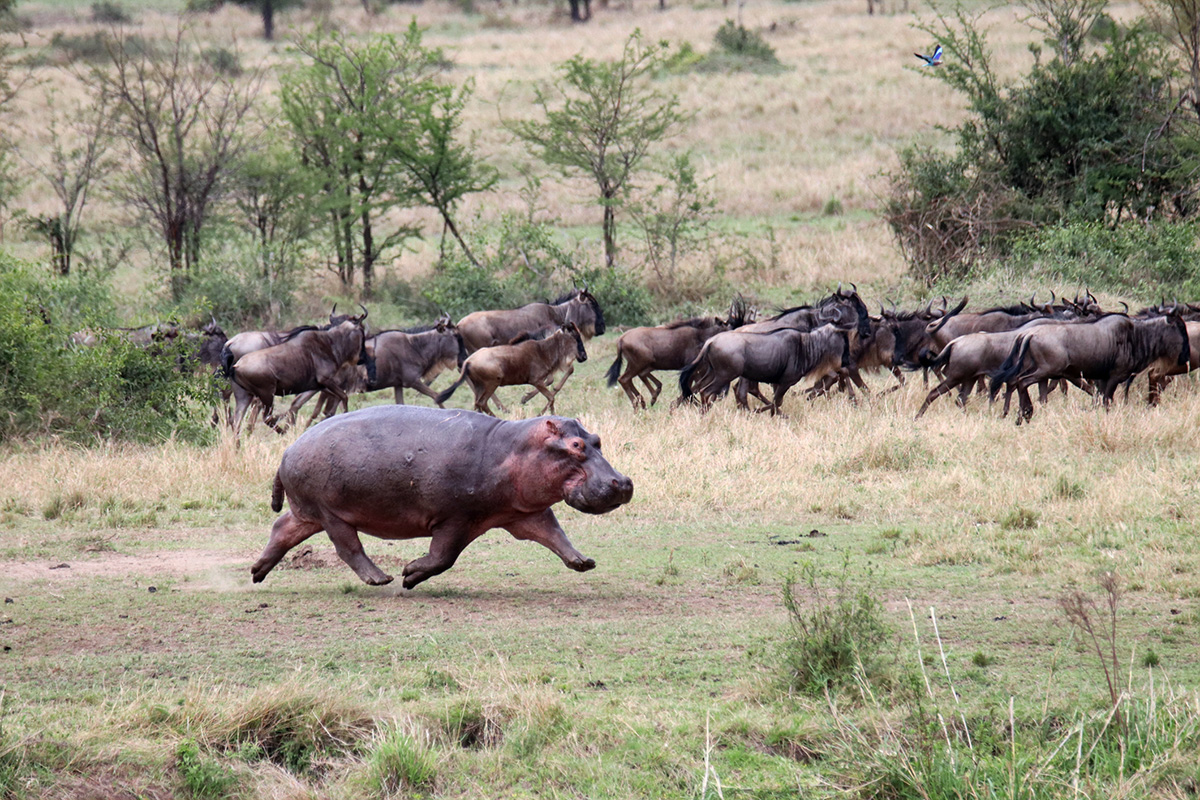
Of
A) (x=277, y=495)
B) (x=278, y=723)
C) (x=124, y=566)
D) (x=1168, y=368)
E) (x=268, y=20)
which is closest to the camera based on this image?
(x=278, y=723)

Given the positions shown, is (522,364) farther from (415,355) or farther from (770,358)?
(770,358)

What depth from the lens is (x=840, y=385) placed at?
1631cm

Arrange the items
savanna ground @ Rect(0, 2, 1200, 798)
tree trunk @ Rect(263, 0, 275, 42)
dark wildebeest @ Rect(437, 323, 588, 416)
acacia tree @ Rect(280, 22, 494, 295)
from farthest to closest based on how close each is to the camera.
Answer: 1. tree trunk @ Rect(263, 0, 275, 42)
2. acacia tree @ Rect(280, 22, 494, 295)
3. dark wildebeest @ Rect(437, 323, 588, 416)
4. savanna ground @ Rect(0, 2, 1200, 798)

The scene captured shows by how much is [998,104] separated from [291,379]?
15.7 metres

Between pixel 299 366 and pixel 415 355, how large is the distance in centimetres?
263

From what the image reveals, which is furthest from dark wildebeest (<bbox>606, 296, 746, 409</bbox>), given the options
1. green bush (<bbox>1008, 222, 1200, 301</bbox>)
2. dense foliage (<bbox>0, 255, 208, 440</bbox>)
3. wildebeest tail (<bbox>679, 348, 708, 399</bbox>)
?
green bush (<bbox>1008, 222, 1200, 301</bbox>)

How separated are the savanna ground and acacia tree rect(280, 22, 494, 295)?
40.5 ft

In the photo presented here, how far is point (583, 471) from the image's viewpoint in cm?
680

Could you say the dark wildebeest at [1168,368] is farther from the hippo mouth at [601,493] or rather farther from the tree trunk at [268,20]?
the tree trunk at [268,20]

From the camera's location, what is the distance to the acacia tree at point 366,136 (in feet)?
80.6

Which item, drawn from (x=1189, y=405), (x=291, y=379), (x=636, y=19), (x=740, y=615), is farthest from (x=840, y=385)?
(x=636, y=19)

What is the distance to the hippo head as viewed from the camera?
22.0ft

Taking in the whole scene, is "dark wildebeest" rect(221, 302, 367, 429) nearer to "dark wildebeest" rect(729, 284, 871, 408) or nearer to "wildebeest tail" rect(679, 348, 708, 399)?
"wildebeest tail" rect(679, 348, 708, 399)

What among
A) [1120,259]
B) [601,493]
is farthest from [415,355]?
[1120,259]
